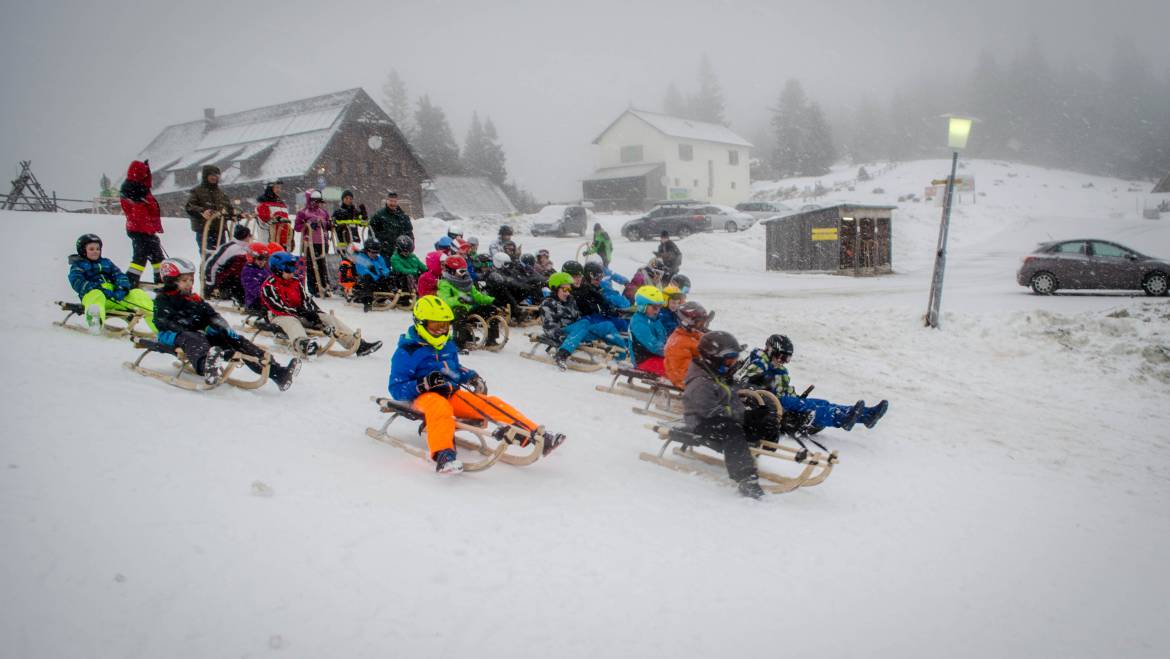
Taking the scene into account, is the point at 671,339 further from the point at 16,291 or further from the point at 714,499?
the point at 16,291

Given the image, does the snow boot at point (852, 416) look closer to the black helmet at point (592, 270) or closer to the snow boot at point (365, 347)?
the black helmet at point (592, 270)

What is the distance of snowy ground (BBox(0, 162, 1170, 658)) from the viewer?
319cm

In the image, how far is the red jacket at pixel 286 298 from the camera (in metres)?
8.47

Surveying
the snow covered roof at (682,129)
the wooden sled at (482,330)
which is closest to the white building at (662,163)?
the snow covered roof at (682,129)

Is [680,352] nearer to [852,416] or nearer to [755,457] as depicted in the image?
[755,457]

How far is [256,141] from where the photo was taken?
36.5 m

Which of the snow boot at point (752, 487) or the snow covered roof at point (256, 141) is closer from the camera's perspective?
the snow boot at point (752, 487)

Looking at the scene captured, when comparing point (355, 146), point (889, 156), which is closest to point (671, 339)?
point (355, 146)

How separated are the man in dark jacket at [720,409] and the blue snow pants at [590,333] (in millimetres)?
3745

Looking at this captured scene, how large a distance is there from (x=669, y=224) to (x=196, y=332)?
2524cm

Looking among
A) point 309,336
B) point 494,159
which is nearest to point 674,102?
point 494,159

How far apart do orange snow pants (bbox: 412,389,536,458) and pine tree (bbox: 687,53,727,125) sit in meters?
80.0

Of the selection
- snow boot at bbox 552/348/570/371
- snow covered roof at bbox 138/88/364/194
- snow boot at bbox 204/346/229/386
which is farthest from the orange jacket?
snow covered roof at bbox 138/88/364/194

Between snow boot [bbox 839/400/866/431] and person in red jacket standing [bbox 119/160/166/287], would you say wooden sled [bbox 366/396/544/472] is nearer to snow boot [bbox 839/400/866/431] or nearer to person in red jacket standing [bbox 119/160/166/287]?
snow boot [bbox 839/400/866/431]
